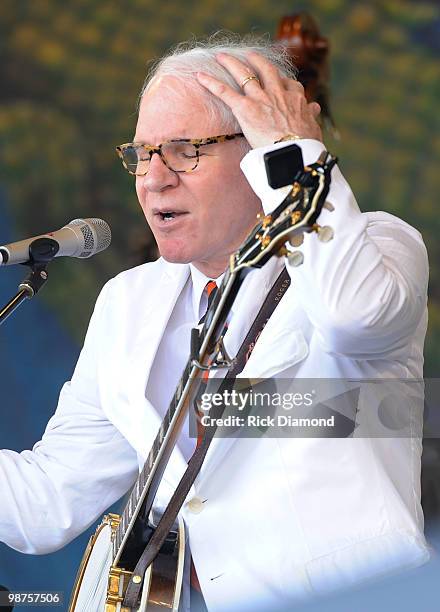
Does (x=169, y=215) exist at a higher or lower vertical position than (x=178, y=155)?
lower

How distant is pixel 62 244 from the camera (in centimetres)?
213

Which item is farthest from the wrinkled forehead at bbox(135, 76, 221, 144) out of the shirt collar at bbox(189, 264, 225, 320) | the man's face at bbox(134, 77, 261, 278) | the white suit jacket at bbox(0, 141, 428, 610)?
the shirt collar at bbox(189, 264, 225, 320)

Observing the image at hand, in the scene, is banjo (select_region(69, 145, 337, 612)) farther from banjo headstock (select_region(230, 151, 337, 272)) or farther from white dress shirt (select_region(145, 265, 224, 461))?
white dress shirt (select_region(145, 265, 224, 461))

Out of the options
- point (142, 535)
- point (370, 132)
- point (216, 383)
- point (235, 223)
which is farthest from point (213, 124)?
point (370, 132)

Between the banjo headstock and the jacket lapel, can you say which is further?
the jacket lapel

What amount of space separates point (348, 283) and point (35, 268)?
659mm

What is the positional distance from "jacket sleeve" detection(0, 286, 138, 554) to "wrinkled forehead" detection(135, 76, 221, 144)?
53 centimetres

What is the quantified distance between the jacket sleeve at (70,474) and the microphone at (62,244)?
0.34 meters

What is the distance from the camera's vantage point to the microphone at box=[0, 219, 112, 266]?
2.04m

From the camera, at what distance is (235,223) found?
7.32ft

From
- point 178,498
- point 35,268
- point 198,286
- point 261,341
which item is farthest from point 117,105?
point 178,498

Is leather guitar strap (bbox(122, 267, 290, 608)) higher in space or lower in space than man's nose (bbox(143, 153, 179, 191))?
lower

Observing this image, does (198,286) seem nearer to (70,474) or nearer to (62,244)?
(62,244)

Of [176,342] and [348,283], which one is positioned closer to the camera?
[348,283]
